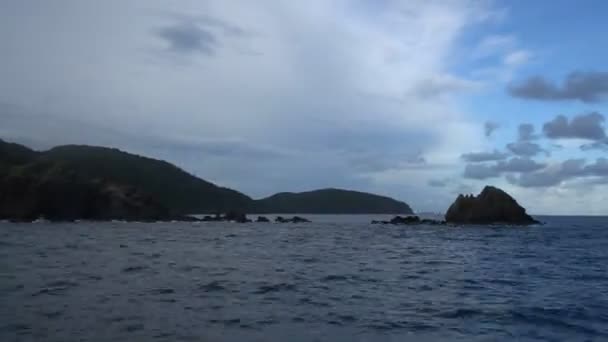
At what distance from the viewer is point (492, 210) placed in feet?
449

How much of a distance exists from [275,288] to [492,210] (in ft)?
395

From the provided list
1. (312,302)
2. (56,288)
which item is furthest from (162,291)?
(312,302)

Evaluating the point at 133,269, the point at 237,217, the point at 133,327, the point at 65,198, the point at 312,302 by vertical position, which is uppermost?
the point at 65,198

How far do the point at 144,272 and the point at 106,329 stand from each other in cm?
1469

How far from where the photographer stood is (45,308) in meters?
19.3

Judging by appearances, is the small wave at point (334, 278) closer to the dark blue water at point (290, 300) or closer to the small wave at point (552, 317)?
the dark blue water at point (290, 300)

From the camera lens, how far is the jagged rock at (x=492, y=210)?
137250 mm

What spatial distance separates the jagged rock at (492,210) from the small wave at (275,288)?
390ft

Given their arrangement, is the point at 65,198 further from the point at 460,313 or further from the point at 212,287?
the point at 460,313

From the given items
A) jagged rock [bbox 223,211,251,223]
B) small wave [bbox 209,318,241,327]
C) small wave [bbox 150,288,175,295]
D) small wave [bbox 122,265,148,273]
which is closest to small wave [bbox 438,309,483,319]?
small wave [bbox 209,318,241,327]

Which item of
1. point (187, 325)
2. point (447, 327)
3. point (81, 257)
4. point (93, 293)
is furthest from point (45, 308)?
point (81, 257)

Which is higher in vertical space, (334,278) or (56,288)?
A: (334,278)

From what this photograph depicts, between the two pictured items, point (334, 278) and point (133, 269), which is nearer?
point (334, 278)

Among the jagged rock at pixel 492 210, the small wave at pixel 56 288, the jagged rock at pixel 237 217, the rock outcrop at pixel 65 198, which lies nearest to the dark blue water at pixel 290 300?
the small wave at pixel 56 288
